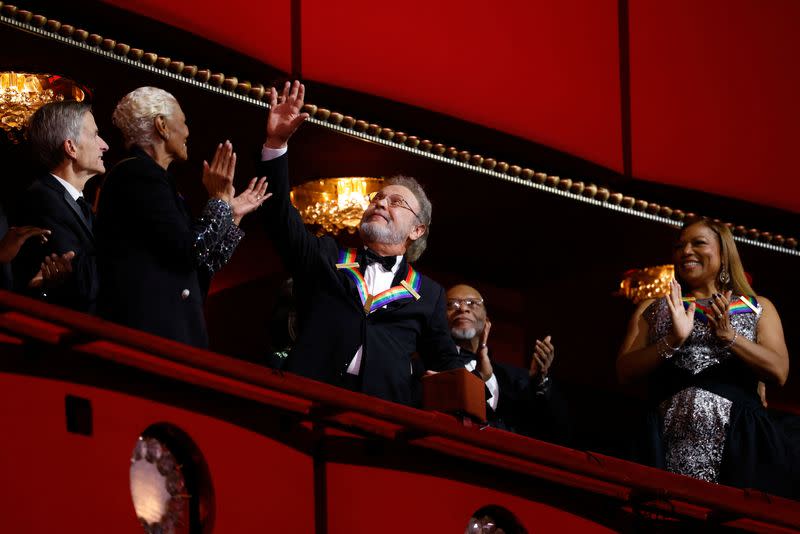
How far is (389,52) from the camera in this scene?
16.0 ft

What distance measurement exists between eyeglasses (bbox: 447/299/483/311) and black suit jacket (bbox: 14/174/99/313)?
5.28ft

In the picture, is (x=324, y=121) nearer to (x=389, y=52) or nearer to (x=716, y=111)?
(x=389, y=52)

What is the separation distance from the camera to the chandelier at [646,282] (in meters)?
6.38

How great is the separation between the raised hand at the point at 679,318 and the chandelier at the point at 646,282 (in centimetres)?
228

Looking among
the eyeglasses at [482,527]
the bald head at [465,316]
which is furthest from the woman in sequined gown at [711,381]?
the eyeglasses at [482,527]

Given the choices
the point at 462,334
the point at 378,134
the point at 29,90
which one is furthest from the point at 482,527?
the point at 29,90

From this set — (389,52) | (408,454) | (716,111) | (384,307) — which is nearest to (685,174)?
(716,111)

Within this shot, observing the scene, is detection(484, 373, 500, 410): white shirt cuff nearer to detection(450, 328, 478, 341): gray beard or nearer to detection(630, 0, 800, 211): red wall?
detection(450, 328, 478, 341): gray beard

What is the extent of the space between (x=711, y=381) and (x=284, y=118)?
153cm

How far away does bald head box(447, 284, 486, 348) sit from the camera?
473 centimetres

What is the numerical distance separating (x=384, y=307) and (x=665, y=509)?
0.89 m

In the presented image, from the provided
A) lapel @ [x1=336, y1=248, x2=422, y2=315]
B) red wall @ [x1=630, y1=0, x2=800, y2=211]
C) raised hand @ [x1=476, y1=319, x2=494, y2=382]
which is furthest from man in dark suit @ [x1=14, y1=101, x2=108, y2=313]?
red wall @ [x1=630, y1=0, x2=800, y2=211]

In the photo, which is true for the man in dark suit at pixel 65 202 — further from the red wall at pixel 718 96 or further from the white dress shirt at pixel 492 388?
the red wall at pixel 718 96

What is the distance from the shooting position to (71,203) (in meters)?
3.45
